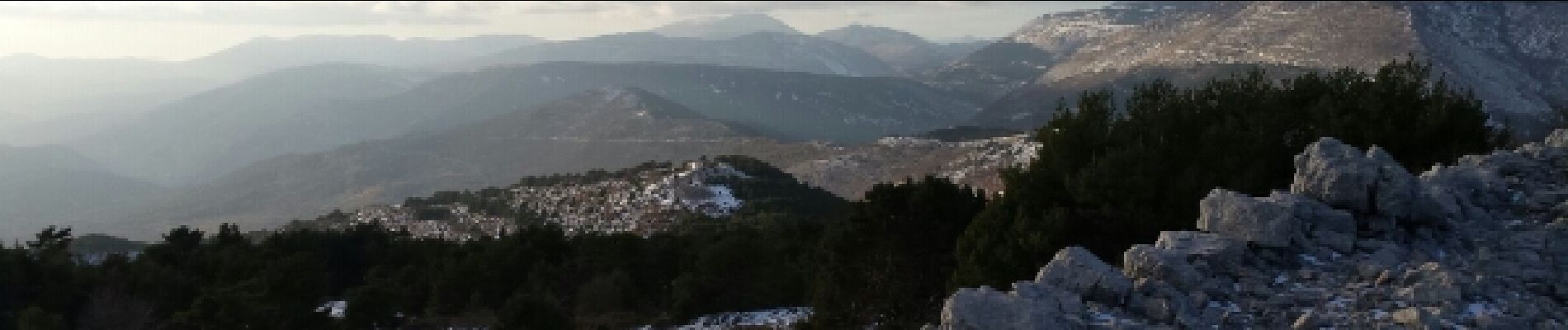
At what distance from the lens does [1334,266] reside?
57.0ft

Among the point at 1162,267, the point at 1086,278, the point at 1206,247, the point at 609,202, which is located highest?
the point at 1206,247

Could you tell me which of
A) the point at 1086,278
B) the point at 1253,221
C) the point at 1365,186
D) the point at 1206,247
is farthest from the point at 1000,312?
the point at 1365,186

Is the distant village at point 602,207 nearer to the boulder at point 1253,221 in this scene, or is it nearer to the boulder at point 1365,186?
the boulder at point 1365,186

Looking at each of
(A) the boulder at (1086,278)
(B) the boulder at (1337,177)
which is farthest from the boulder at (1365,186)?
(A) the boulder at (1086,278)

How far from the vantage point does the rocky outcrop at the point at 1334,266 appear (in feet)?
49.3

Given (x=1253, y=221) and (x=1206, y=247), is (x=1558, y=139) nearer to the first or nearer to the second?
(x=1253, y=221)

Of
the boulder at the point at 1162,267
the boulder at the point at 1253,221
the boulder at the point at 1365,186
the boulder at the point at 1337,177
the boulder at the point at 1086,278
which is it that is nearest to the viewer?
the boulder at the point at 1086,278

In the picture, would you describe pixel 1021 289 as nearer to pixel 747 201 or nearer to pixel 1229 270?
pixel 1229 270

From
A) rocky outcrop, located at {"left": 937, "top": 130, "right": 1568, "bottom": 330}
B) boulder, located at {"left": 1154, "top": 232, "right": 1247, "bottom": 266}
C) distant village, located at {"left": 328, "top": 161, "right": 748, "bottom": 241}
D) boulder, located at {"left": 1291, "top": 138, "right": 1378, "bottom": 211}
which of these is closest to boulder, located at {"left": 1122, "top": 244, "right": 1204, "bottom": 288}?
rocky outcrop, located at {"left": 937, "top": 130, "right": 1568, "bottom": 330}

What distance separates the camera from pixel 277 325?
34469 millimetres

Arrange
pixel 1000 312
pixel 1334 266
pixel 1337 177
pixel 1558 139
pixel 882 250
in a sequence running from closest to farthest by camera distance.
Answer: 1. pixel 1000 312
2. pixel 1334 266
3. pixel 1337 177
4. pixel 1558 139
5. pixel 882 250

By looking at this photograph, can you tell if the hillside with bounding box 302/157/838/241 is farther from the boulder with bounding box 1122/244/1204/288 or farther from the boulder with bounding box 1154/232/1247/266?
the boulder with bounding box 1122/244/1204/288

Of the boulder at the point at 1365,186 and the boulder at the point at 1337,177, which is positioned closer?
the boulder at the point at 1365,186

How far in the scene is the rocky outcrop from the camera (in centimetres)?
1502
